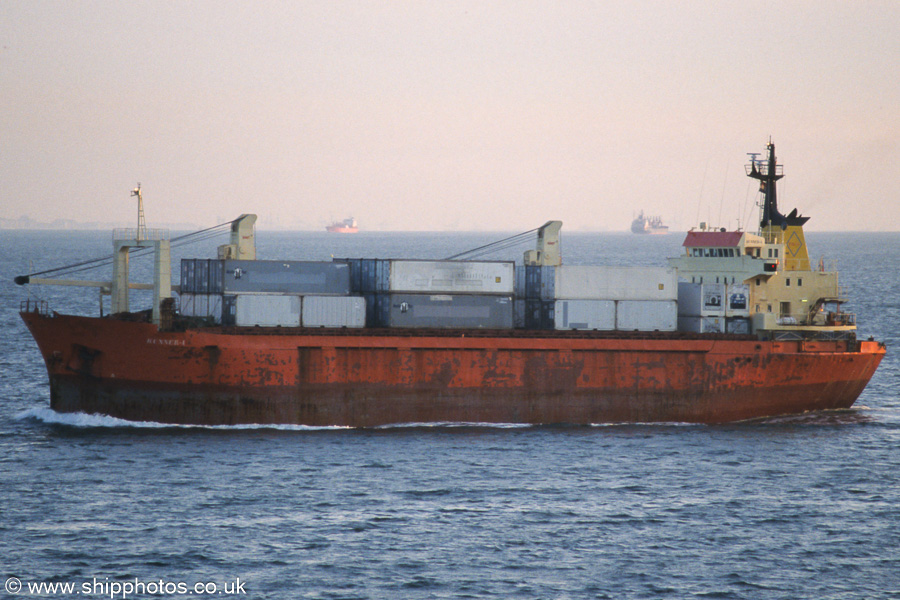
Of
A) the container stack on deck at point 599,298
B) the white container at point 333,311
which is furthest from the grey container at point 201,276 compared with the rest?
the container stack on deck at point 599,298

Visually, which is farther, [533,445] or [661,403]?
[661,403]

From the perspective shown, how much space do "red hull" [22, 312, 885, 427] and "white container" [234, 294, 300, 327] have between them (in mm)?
688

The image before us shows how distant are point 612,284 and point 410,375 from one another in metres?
9.80

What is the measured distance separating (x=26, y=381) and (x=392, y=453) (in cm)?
2352

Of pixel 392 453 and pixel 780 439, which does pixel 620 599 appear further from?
pixel 780 439

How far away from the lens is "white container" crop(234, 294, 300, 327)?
4059cm

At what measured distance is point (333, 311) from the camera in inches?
1612

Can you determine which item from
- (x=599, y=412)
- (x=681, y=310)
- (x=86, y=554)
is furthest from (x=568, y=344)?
(x=86, y=554)

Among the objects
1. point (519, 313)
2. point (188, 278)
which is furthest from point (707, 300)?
point (188, 278)

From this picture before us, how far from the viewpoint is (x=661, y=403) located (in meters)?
41.8
